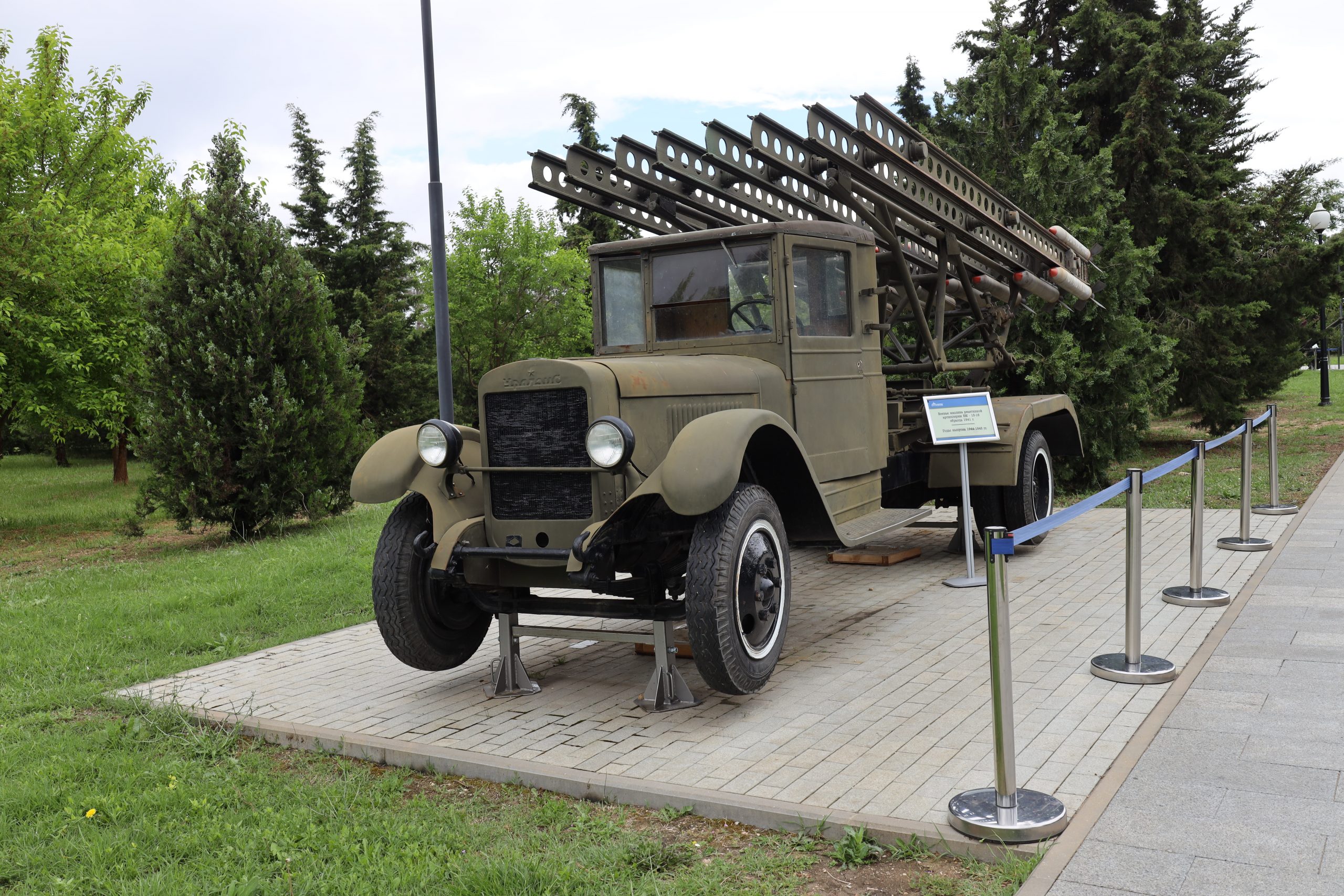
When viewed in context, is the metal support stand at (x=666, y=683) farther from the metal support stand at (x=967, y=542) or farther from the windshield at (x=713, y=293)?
the metal support stand at (x=967, y=542)

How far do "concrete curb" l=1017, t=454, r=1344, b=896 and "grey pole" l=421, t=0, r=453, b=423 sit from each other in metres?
6.89

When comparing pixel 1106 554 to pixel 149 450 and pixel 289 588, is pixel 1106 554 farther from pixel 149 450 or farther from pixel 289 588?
pixel 149 450

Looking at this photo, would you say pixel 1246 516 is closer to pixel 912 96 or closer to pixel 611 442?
pixel 611 442

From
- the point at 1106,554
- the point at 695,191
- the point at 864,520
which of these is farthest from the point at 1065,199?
the point at 864,520

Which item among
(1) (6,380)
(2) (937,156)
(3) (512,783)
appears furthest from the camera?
(1) (6,380)

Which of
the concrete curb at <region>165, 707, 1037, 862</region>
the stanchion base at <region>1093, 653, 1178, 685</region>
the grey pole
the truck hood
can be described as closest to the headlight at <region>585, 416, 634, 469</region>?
the truck hood

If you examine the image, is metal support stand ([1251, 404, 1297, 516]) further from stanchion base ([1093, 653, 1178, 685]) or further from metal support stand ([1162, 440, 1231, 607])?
stanchion base ([1093, 653, 1178, 685])

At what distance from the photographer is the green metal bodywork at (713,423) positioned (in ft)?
15.9

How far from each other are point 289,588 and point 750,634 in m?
4.86

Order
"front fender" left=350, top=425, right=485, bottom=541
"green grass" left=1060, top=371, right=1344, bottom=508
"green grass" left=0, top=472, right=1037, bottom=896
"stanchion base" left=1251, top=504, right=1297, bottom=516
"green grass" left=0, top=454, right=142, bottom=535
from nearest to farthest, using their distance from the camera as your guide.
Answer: "green grass" left=0, top=472, right=1037, bottom=896
"front fender" left=350, top=425, right=485, bottom=541
"stanchion base" left=1251, top=504, right=1297, bottom=516
"green grass" left=1060, top=371, right=1344, bottom=508
"green grass" left=0, top=454, right=142, bottom=535

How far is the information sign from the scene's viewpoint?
7.62 m

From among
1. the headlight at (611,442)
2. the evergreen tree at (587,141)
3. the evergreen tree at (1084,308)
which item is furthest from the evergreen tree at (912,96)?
the headlight at (611,442)

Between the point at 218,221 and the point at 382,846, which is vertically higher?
the point at 218,221

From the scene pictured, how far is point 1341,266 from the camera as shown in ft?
51.6
